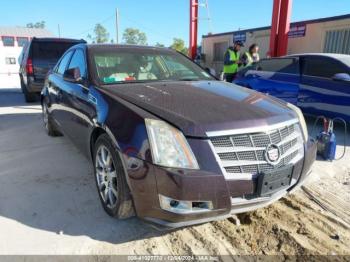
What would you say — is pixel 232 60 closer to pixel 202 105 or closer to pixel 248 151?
pixel 202 105

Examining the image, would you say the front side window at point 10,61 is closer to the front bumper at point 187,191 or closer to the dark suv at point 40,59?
the dark suv at point 40,59

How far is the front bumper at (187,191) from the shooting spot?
82.8 inches

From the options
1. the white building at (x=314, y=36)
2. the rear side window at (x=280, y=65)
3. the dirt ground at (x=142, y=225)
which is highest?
the white building at (x=314, y=36)

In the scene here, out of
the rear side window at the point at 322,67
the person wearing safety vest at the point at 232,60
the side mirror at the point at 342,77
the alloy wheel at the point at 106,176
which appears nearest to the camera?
the alloy wheel at the point at 106,176

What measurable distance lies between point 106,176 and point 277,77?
16.6ft

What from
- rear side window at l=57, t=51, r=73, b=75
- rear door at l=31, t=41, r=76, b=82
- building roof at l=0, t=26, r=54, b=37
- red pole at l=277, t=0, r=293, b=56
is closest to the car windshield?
rear side window at l=57, t=51, r=73, b=75

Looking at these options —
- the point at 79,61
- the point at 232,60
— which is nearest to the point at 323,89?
the point at 232,60

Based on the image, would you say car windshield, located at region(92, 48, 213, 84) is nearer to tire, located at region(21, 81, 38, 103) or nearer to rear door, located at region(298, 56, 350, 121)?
rear door, located at region(298, 56, 350, 121)

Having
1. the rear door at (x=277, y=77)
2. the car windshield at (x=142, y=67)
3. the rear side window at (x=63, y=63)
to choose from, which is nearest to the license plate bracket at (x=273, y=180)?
the car windshield at (x=142, y=67)

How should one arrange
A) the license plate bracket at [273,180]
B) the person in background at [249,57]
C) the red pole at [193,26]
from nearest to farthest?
1. the license plate bracket at [273,180]
2. the person in background at [249,57]
3. the red pole at [193,26]

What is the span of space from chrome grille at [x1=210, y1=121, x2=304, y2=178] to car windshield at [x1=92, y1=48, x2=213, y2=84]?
1554 millimetres

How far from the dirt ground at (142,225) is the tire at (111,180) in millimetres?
199

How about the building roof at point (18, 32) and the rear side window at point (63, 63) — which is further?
the building roof at point (18, 32)

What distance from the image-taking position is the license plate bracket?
7.40ft
